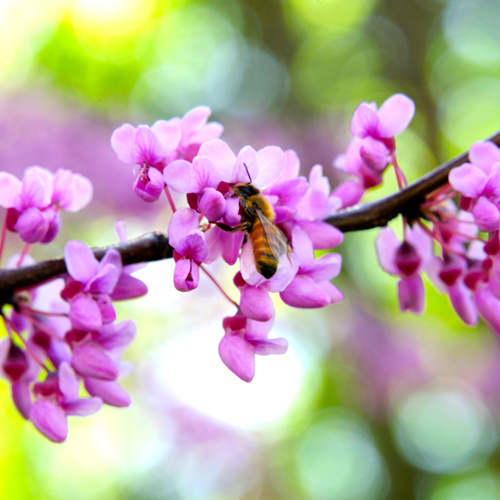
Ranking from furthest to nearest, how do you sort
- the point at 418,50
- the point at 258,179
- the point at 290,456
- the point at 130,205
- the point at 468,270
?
1. the point at 290,456
2. the point at 418,50
3. the point at 130,205
4. the point at 468,270
5. the point at 258,179

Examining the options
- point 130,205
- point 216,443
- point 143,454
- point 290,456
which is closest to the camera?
point 130,205

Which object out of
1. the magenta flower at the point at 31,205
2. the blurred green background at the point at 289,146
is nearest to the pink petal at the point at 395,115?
the magenta flower at the point at 31,205

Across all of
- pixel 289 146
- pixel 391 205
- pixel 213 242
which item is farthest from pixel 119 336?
pixel 289 146

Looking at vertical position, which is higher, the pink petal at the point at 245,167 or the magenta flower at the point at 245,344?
the pink petal at the point at 245,167

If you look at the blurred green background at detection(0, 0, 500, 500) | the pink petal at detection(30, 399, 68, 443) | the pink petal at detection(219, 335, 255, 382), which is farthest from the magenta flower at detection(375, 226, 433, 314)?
the blurred green background at detection(0, 0, 500, 500)

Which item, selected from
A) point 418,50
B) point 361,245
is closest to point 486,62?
point 418,50

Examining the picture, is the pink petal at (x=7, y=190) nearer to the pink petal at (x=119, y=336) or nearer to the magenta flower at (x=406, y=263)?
the pink petal at (x=119, y=336)

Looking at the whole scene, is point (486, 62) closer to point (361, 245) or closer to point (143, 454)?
point (361, 245)
